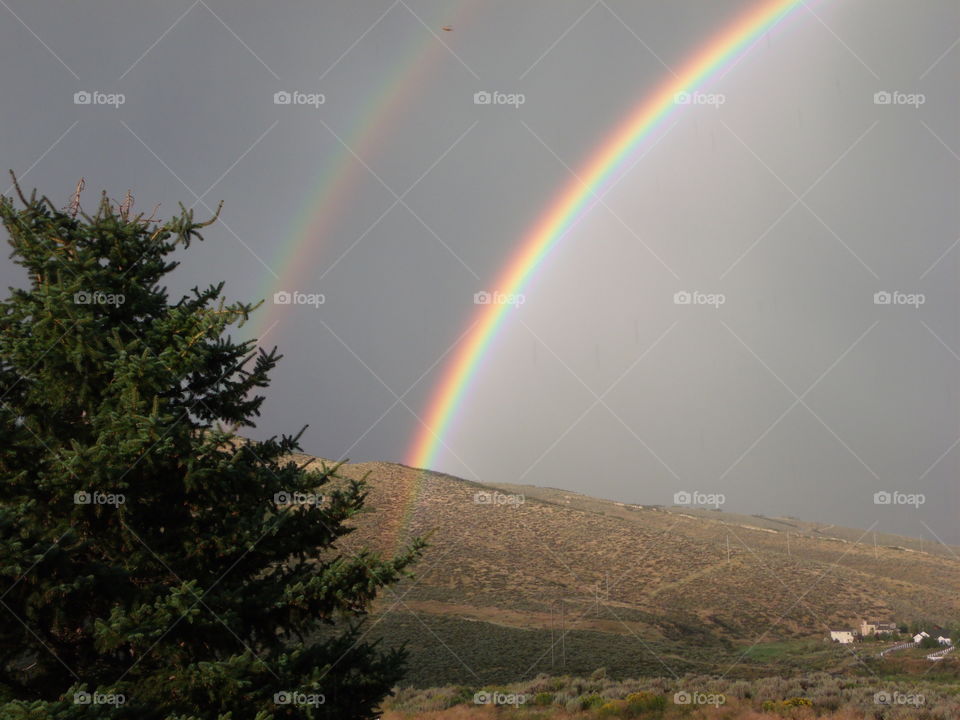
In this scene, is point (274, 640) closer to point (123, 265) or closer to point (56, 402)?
point (56, 402)

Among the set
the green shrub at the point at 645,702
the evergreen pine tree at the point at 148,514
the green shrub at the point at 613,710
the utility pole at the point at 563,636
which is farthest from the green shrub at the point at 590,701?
the evergreen pine tree at the point at 148,514

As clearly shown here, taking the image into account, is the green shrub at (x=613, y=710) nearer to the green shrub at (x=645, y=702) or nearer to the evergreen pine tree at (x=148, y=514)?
the green shrub at (x=645, y=702)

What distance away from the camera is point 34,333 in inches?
359

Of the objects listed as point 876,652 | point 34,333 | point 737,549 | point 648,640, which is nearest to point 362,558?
point 34,333

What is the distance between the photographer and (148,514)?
919 cm

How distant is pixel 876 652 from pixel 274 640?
33.5 metres

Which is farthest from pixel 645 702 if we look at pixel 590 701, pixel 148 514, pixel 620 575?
pixel 620 575

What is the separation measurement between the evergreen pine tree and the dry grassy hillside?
22950 mm

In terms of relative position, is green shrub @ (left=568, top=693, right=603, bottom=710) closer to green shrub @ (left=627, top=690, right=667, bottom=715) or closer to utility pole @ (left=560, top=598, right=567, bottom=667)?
green shrub @ (left=627, top=690, right=667, bottom=715)

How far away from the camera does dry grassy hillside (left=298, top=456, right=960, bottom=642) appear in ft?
134

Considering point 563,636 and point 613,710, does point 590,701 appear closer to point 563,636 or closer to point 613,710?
point 613,710

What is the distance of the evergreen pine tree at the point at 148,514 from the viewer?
8.11 metres

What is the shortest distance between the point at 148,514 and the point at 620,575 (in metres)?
45.2

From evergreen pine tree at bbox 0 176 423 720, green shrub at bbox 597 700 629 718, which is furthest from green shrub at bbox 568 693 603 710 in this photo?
evergreen pine tree at bbox 0 176 423 720
